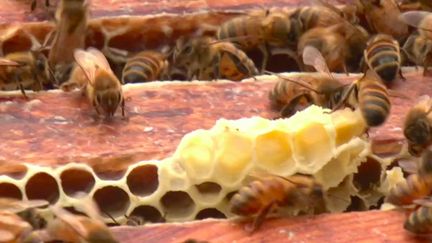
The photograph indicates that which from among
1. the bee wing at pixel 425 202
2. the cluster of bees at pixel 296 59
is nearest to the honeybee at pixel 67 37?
the cluster of bees at pixel 296 59

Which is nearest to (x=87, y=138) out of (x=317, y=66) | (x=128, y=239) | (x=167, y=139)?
(x=167, y=139)

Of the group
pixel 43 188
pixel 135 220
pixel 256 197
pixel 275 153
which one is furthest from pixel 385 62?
pixel 43 188

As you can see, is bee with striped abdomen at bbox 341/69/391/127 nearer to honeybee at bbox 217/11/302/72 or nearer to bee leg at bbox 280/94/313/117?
bee leg at bbox 280/94/313/117

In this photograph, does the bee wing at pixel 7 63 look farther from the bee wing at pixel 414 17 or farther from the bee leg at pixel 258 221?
the bee wing at pixel 414 17

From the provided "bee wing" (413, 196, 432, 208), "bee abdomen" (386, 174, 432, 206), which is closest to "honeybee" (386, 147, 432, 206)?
"bee abdomen" (386, 174, 432, 206)

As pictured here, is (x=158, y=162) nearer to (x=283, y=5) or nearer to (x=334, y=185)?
(x=334, y=185)
